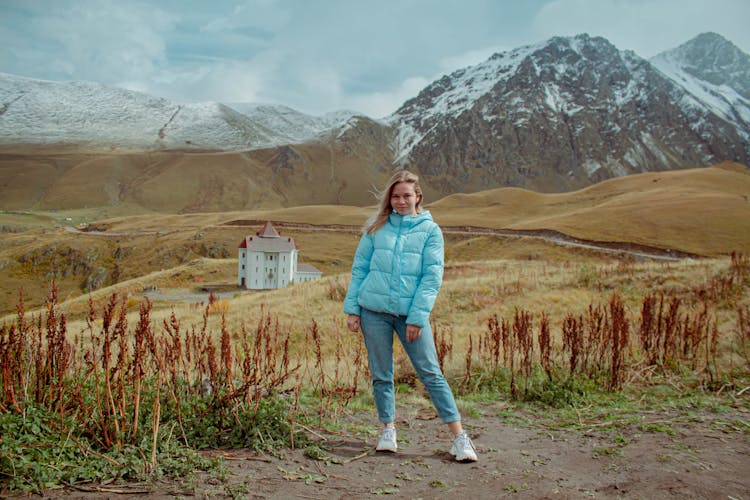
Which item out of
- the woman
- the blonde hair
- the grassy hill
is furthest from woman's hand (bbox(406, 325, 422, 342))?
the grassy hill

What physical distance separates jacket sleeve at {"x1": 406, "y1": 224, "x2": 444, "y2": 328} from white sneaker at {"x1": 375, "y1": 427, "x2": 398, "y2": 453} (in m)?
0.99

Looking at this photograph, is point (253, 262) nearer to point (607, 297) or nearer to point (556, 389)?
point (607, 297)

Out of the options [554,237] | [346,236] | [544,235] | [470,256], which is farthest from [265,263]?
[544,235]

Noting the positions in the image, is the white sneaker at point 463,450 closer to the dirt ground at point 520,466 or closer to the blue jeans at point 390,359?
the dirt ground at point 520,466

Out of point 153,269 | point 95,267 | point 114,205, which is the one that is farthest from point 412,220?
point 114,205

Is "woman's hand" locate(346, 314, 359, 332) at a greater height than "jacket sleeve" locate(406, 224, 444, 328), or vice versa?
"jacket sleeve" locate(406, 224, 444, 328)

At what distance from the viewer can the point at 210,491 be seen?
3.13 meters

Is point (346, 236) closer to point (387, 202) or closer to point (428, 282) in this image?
point (387, 202)

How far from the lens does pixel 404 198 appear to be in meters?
4.40

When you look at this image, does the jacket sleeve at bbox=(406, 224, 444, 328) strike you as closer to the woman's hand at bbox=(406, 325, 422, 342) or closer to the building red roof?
the woman's hand at bbox=(406, 325, 422, 342)

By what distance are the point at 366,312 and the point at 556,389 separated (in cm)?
299

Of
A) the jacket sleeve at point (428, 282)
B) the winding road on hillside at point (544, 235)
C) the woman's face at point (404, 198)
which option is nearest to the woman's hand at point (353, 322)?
the jacket sleeve at point (428, 282)

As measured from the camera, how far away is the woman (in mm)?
4168

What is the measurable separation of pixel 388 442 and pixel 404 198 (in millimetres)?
2190
